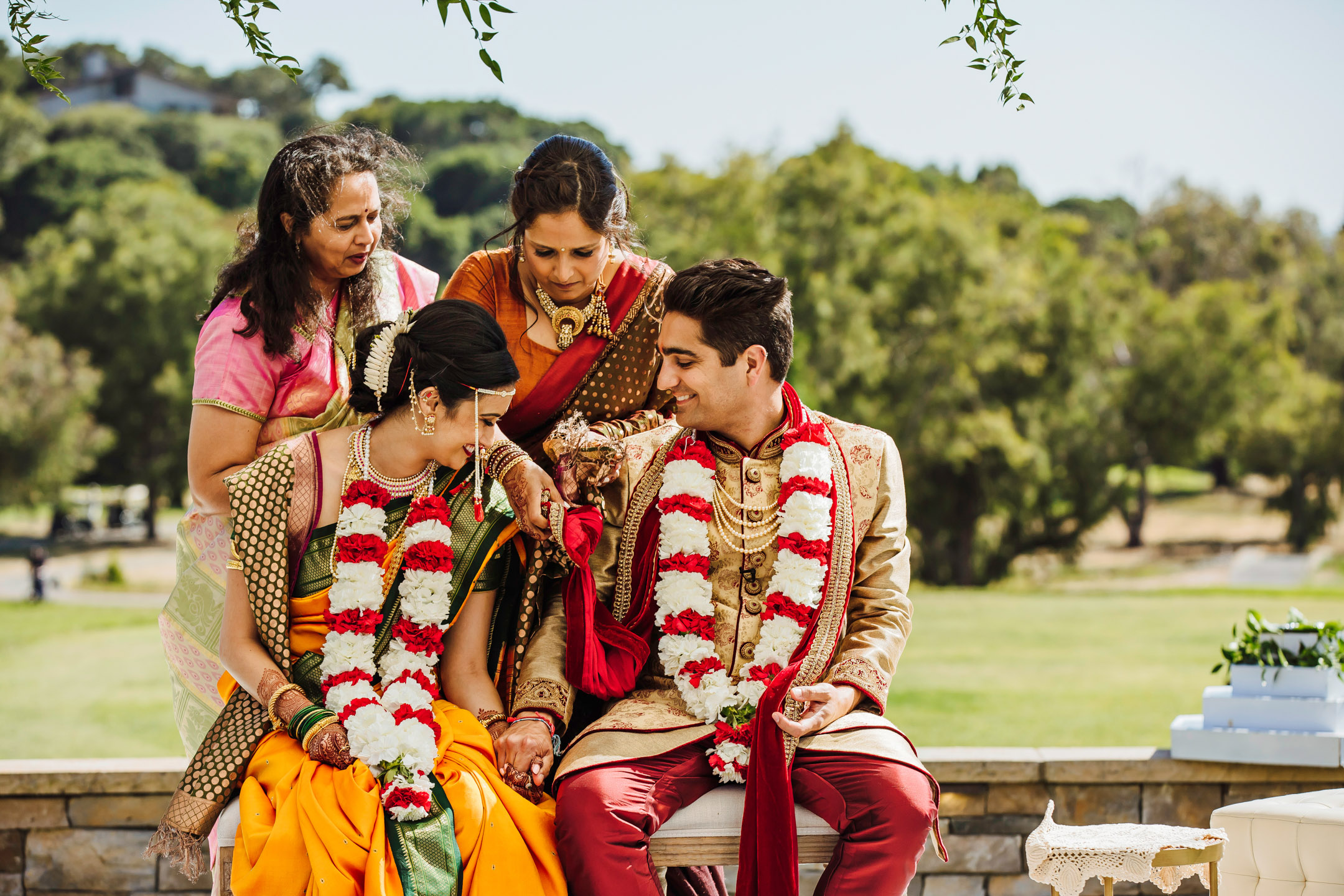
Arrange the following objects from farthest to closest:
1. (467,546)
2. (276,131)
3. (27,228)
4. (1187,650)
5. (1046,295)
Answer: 1. (276,131)
2. (27,228)
3. (1046,295)
4. (1187,650)
5. (467,546)

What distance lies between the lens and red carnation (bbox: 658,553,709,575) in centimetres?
327

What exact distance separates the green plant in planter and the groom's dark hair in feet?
7.18

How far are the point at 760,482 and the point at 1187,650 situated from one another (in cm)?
1549

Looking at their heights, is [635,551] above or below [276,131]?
below

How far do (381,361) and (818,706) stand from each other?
1448 millimetres

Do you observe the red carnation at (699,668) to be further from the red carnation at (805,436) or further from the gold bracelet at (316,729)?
the gold bracelet at (316,729)

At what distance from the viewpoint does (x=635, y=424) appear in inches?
142

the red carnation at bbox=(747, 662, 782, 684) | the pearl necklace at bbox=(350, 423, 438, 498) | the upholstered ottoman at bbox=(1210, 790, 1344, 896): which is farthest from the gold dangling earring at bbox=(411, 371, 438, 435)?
the upholstered ottoman at bbox=(1210, 790, 1344, 896)

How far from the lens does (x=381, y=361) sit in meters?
3.05

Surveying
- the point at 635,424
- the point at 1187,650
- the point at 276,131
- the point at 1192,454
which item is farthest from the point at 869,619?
the point at 276,131

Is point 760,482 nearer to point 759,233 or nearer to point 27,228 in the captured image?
point 759,233

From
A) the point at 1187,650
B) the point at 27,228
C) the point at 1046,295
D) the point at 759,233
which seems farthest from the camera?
Answer: the point at 27,228

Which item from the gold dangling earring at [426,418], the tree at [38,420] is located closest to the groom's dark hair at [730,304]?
the gold dangling earring at [426,418]

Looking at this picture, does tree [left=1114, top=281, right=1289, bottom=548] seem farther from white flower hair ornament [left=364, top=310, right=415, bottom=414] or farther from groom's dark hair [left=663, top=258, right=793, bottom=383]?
white flower hair ornament [left=364, top=310, right=415, bottom=414]
